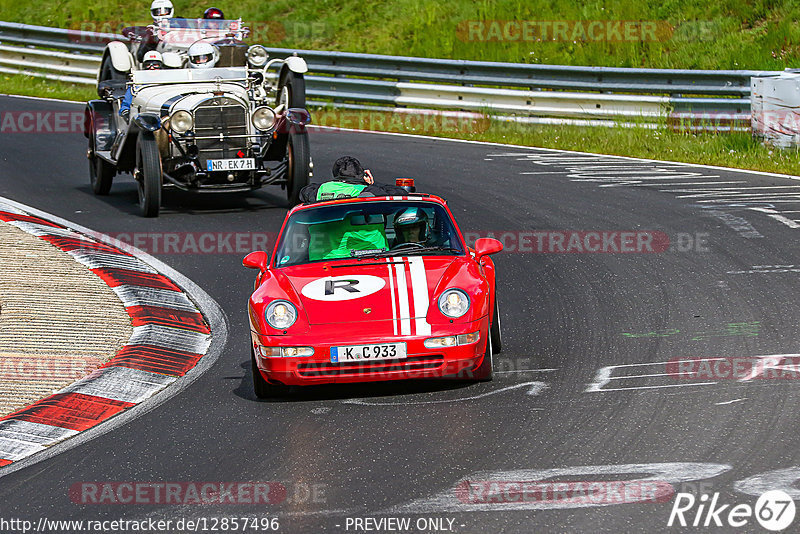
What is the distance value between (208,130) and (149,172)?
89cm

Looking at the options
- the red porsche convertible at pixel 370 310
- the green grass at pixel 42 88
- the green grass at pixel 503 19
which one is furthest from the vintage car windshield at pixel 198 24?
the green grass at pixel 503 19

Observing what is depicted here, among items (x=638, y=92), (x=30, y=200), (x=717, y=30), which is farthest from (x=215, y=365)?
(x=717, y=30)

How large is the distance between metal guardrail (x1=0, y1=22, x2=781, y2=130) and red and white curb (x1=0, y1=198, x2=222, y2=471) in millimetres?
9538

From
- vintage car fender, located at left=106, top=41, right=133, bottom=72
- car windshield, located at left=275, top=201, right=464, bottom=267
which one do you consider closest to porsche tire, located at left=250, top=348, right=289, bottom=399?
car windshield, located at left=275, top=201, right=464, bottom=267

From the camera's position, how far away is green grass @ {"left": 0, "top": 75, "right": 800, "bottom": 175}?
1605 centimetres

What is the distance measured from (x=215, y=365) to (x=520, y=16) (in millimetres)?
18364

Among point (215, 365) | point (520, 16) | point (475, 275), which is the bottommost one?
point (215, 365)

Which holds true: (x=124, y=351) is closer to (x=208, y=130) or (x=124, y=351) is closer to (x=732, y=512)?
(x=732, y=512)

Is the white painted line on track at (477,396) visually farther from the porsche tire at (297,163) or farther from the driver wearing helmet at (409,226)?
the porsche tire at (297,163)

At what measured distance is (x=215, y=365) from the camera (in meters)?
8.35

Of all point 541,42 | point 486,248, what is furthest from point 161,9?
point 541,42

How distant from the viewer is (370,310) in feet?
23.7

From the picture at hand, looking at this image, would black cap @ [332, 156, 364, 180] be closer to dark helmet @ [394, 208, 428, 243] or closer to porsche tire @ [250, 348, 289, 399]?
dark helmet @ [394, 208, 428, 243]

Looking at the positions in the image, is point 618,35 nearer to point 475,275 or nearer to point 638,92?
point 638,92
